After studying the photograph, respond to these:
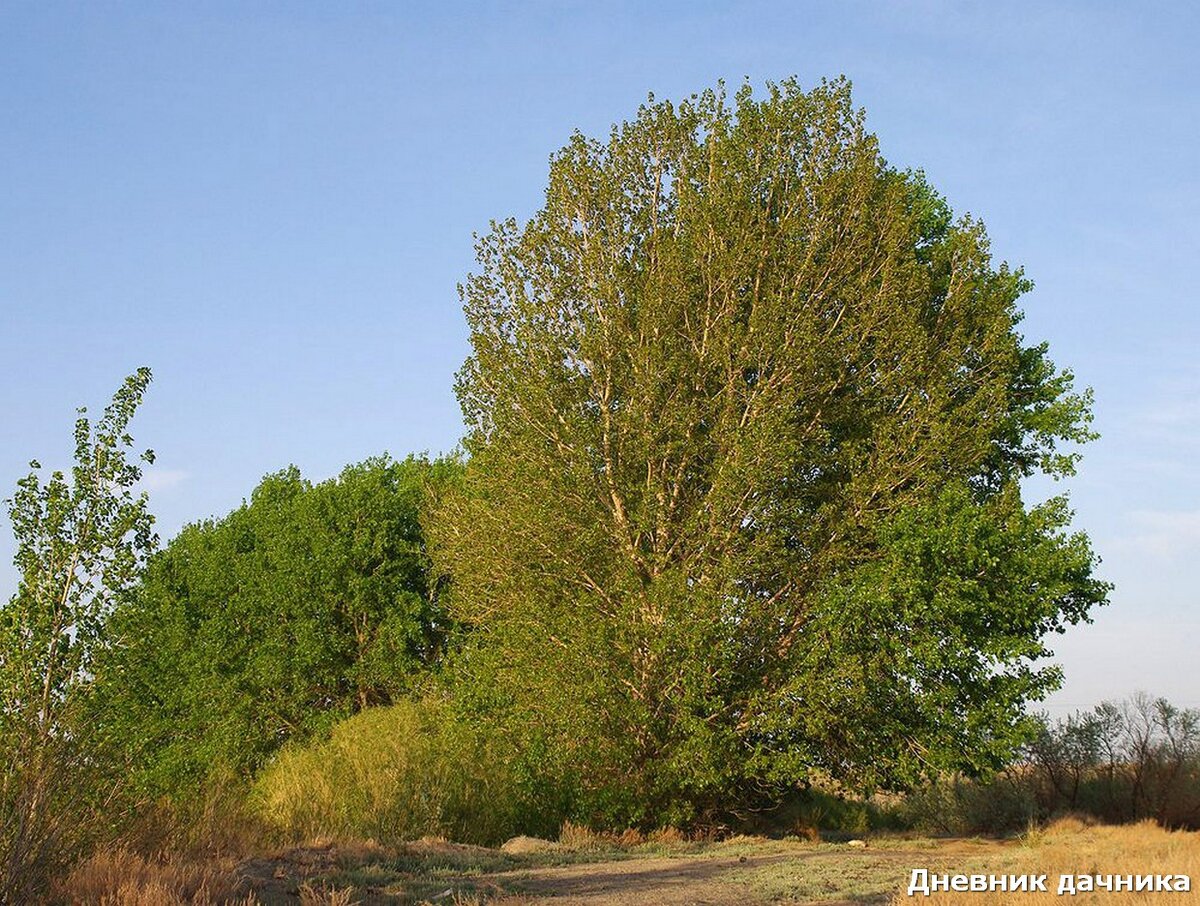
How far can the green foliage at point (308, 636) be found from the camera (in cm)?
3262

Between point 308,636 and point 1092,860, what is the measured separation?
934 inches

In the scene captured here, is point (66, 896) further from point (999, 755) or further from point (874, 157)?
point (874, 157)

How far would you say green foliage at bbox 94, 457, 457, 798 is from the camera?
3262 centimetres

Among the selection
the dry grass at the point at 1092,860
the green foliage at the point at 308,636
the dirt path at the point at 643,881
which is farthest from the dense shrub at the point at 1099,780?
the green foliage at the point at 308,636

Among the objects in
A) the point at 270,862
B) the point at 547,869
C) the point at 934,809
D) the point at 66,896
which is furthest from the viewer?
the point at 934,809

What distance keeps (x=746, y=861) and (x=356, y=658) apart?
19.1 meters

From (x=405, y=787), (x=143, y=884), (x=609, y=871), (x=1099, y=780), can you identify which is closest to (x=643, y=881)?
(x=609, y=871)

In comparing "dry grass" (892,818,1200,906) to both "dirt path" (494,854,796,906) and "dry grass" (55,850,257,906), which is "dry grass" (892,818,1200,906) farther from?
"dry grass" (55,850,257,906)

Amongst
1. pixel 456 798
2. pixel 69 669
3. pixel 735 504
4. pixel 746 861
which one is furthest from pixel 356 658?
pixel 69 669

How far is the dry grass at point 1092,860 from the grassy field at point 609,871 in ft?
0.11

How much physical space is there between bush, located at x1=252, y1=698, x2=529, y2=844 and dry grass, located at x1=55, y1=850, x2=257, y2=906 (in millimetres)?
6804

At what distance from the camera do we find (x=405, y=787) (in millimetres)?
22125

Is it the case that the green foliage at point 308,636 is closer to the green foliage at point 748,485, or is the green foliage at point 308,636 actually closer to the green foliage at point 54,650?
the green foliage at point 748,485

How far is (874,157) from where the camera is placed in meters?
24.4
